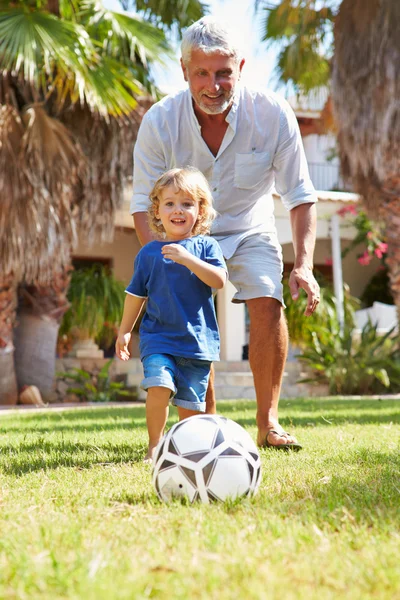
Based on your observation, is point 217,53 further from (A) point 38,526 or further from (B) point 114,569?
(B) point 114,569

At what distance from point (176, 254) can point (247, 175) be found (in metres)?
1.03

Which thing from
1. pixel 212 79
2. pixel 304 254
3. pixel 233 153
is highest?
pixel 212 79

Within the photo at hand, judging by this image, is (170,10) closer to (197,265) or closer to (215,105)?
(215,105)

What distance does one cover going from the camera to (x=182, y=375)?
3.58 metres

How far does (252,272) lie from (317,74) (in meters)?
10.7

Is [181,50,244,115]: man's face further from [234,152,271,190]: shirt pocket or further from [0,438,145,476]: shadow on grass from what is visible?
[0,438,145,476]: shadow on grass

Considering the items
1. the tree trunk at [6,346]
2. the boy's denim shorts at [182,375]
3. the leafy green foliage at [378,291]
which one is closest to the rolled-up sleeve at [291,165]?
the boy's denim shorts at [182,375]

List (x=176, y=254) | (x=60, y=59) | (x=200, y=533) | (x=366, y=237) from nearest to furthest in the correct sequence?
(x=200, y=533) → (x=176, y=254) → (x=60, y=59) → (x=366, y=237)

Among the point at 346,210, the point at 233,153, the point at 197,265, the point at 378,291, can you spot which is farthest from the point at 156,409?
the point at 378,291

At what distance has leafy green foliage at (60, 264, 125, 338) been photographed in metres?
12.7

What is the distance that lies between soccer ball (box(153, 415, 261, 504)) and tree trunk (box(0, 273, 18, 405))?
826cm

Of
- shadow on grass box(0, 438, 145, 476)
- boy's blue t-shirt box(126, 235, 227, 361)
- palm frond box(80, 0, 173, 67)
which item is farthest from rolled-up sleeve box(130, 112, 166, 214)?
palm frond box(80, 0, 173, 67)

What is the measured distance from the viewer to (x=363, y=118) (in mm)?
11242

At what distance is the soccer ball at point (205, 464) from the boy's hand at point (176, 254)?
96 centimetres
